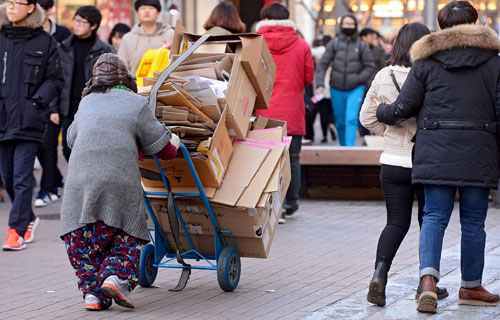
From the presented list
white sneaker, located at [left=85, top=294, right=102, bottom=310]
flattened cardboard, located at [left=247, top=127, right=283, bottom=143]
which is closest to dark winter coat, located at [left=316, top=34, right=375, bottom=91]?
flattened cardboard, located at [left=247, top=127, right=283, bottom=143]

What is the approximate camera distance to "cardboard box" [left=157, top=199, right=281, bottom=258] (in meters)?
6.79

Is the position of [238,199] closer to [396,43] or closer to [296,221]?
Result: [396,43]

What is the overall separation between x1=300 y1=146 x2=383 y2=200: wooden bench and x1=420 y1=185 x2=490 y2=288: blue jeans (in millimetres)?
5163

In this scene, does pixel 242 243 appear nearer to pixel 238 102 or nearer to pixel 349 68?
pixel 238 102

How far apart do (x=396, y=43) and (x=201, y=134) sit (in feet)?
4.31

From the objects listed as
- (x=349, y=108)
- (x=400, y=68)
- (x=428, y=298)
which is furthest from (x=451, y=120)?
(x=349, y=108)

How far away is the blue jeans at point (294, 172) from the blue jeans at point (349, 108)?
4307 millimetres

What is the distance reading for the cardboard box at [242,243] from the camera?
6.79m

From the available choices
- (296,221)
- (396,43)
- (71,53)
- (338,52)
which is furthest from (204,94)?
(338,52)

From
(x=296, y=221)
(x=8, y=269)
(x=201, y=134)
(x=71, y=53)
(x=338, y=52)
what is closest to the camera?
(x=201, y=134)

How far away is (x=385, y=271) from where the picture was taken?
245 inches

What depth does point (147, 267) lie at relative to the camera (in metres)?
6.87

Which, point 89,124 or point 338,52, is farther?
point 338,52

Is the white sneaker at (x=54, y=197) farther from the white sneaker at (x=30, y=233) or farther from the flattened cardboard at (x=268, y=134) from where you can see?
the flattened cardboard at (x=268, y=134)
